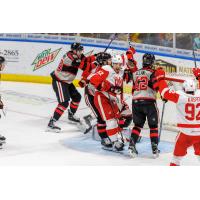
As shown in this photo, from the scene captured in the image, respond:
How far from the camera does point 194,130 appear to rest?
18.1 feet

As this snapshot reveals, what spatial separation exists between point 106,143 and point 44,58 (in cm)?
208

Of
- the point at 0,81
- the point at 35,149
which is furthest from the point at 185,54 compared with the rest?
the point at 0,81

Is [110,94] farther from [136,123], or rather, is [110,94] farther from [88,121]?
[88,121]

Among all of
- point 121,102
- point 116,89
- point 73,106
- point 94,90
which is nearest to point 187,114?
point 116,89

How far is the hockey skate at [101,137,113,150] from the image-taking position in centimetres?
639

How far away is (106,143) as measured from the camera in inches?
253

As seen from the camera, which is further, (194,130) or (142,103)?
(142,103)

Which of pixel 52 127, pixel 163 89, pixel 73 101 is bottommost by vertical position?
pixel 52 127

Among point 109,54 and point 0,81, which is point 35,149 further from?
point 0,81

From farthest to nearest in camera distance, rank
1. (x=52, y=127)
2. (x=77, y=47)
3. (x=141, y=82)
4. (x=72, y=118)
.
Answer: (x=72, y=118) < (x=52, y=127) < (x=77, y=47) < (x=141, y=82)

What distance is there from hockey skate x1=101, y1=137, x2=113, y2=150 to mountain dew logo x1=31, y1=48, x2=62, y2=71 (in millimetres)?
1829

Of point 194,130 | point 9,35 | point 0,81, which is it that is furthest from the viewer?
point 0,81

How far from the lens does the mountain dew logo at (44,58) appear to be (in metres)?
7.96
